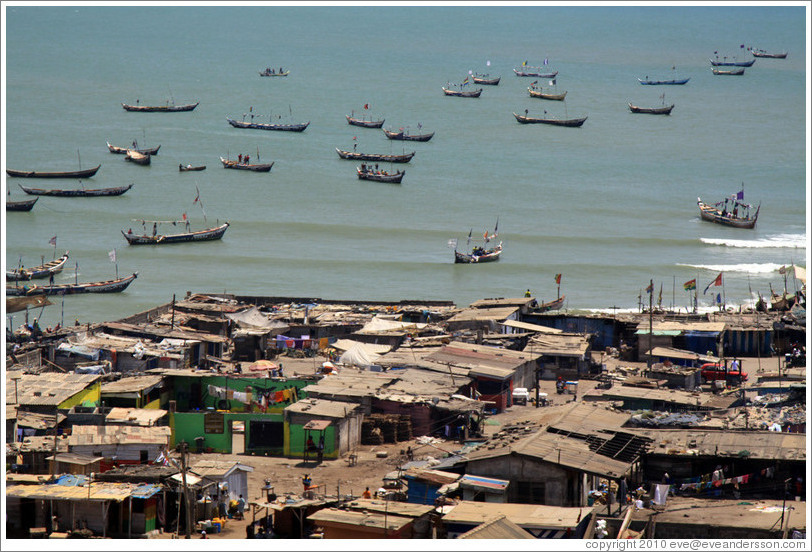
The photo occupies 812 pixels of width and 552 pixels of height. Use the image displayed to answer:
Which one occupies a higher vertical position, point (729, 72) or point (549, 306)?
point (729, 72)

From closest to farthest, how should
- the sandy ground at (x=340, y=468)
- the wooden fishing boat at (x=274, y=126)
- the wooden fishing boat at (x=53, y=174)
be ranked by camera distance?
the sandy ground at (x=340, y=468) → the wooden fishing boat at (x=53, y=174) → the wooden fishing boat at (x=274, y=126)

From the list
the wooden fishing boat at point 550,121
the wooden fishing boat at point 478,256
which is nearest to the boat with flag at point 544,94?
the wooden fishing boat at point 550,121

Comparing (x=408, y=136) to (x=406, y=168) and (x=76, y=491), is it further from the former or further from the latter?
(x=76, y=491)

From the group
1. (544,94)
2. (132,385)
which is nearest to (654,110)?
(544,94)

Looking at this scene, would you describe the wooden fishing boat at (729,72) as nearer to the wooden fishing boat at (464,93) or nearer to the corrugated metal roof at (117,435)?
the wooden fishing boat at (464,93)

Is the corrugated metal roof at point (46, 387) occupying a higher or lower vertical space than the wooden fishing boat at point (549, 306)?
lower
